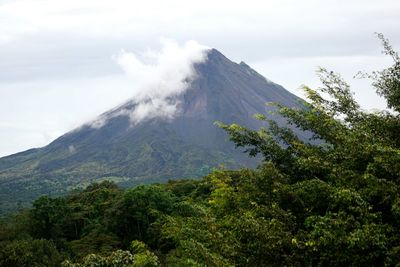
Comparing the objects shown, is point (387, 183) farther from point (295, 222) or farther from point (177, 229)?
point (177, 229)

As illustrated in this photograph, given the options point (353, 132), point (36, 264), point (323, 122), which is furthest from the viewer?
point (36, 264)

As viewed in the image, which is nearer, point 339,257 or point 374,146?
point 339,257

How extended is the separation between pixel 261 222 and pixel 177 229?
238 inches

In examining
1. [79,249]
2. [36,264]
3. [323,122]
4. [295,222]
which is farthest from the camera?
[79,249]

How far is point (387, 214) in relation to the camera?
379 inches

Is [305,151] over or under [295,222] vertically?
over

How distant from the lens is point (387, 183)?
925cm

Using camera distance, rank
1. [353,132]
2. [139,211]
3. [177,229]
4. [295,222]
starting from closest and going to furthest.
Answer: [295,222] < [353,132] < [177,229] < [139,211]

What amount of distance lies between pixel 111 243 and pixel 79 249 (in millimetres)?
2567

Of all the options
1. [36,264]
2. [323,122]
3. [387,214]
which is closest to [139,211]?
[36,264]

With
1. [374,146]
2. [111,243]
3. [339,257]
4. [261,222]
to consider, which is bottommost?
[111,243]

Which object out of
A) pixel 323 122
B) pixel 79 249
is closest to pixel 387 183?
pixel 323 122

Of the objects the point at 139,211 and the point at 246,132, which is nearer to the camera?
the point at 246,132

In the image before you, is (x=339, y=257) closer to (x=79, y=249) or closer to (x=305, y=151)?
(x=305, y=151)
